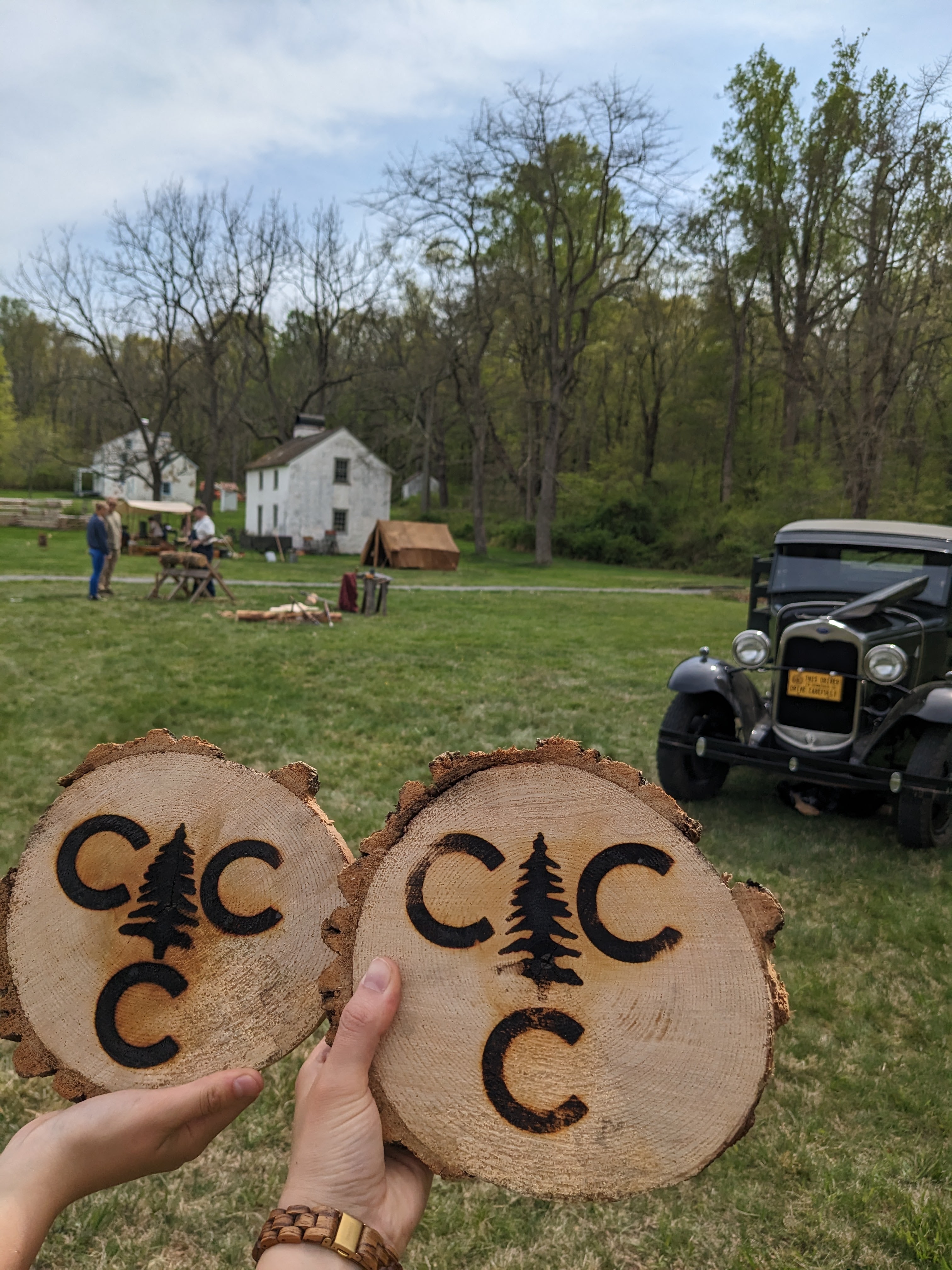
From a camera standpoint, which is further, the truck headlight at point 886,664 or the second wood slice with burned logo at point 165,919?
the truck headlight at point 886,664

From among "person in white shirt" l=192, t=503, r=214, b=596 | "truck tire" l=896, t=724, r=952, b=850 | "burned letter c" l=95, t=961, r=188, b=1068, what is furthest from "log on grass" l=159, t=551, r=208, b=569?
"burned letter c" l=95, t=961, r=188, b=1068

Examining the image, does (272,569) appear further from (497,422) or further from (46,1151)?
(46,1151)

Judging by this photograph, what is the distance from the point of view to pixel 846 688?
17.7 ft

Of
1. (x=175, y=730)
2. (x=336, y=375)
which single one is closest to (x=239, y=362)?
(x=336, y=375)

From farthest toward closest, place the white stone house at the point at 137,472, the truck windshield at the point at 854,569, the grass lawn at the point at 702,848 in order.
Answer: the white stone house at the point at 137,472 < the truck windshield at the point at 854,569 < the grass lawn at the point at 702,848

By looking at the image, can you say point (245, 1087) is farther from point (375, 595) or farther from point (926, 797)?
point (375, 595)

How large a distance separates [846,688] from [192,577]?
13293 millimetres

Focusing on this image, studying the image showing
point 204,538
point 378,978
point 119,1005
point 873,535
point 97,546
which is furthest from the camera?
point 204,538

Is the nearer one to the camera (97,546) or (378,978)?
(378,978)

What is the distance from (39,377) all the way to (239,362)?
26573 millimetres

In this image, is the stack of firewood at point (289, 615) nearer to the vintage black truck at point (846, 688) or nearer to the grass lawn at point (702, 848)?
the grass lawn at point (702, 848)

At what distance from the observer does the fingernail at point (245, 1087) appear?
1442 millimetres

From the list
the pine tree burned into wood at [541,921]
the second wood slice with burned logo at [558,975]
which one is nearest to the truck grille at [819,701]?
the second wood slice with burned logo at [558,975]

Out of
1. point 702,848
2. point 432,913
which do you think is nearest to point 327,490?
point 702,848
